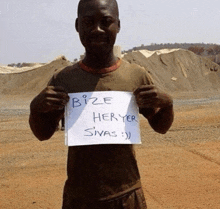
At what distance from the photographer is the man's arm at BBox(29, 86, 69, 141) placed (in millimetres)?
1585

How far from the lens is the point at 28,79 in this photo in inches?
1000

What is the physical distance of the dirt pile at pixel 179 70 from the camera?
26000mm

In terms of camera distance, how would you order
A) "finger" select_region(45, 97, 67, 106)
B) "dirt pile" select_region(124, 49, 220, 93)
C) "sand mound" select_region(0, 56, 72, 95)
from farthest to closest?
"dirt pile" select_region(124, 49, 220, 93) < "sand mound" select_region(0, 56, 72, 95) < "finger" select_region(45, 97, 67, 106)

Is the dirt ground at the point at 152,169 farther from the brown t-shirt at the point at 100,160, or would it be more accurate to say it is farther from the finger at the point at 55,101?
the finger at the point at 55,101

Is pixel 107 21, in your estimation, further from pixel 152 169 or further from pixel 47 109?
pixel 152 169

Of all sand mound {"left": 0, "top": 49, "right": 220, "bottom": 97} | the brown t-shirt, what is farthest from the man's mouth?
sand mound {"left": 0, "top": 49, "right": 220, "bottom": 97}

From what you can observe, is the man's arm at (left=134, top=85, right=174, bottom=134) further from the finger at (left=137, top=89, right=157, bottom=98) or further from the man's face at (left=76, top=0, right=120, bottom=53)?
the man's face at (left=76, top=0, right=120, bottom=53)

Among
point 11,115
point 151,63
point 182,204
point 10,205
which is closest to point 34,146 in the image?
point 10,205

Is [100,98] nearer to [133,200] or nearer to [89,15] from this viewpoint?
[89,15]

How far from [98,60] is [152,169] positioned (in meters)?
4.28

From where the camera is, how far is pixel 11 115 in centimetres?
1355

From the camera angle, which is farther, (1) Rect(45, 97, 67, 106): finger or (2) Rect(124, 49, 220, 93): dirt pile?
(2) Rect(124, 49, 220, 93): dirt pile

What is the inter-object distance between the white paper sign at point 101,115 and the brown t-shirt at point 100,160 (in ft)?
0.15

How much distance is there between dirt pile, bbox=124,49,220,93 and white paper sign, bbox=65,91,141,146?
23.6 meters
